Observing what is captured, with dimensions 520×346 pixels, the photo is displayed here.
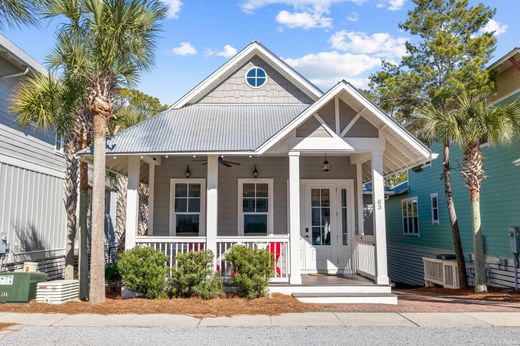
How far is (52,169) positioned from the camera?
14.0 m

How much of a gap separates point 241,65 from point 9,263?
8477 millimetres

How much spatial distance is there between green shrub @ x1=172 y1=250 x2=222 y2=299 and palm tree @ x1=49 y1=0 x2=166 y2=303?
1.61 meters

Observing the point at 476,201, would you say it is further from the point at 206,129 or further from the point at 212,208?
the point at 206,129

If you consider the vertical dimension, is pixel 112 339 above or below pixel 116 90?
below

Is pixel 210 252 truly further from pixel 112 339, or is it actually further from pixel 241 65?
pixel 241 65

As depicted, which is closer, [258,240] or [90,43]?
[90,43]

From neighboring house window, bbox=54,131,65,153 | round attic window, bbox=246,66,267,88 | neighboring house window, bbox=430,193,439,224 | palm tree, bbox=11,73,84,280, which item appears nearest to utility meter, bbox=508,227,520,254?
neighboring house window, bbox=430,193,439,224

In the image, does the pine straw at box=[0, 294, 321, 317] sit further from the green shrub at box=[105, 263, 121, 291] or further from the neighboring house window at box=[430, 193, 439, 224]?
the neighboring house window at box=[430, 193, 439, 224]

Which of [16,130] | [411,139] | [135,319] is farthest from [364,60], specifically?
[135,319]

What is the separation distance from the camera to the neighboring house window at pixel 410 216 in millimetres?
19297

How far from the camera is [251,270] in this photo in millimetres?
9008

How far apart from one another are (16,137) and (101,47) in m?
4.99

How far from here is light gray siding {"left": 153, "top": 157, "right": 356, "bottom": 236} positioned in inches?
468

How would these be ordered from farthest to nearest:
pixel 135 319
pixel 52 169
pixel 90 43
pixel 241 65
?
pixel 52 169, pixel 241 65, pixel 90 43, pixel 135 319
